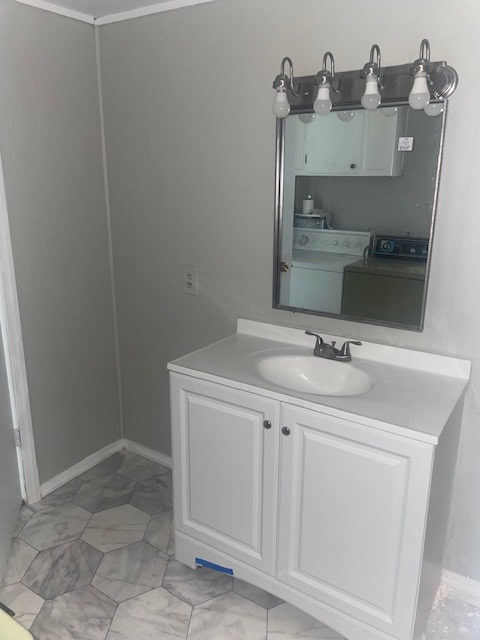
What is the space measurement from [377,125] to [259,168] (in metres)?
0.48

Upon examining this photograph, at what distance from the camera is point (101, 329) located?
104 inches

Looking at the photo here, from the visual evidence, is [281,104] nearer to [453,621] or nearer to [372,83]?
[372,83]

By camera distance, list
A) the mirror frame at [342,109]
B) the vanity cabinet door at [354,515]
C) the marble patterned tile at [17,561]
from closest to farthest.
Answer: the vanity cabinet door at [354,515], the mirror frame at [342,109], the marble patterned tile at [17,561]

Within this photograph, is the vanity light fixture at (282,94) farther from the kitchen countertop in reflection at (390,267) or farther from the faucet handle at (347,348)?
the faucet handle at (347,348)

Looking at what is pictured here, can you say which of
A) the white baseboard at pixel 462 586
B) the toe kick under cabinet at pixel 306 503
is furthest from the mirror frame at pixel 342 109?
the white baseboard at pixel 462 586

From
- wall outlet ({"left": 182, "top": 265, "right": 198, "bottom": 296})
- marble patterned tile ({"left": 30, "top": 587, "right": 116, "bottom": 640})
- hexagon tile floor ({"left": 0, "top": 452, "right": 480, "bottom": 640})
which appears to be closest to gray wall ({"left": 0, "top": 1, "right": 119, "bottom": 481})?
hexagon tile floor ({"left": 0, "top": 452, "right": 480, "bottom": 640})

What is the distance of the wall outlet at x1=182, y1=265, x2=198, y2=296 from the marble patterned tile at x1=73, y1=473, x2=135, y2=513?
100 cm

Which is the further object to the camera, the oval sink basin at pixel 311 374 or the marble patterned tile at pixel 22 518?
the marble patterned tile at pixel 22 518

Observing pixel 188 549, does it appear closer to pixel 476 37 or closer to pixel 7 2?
pixel 476 37

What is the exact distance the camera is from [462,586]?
77.0 inches

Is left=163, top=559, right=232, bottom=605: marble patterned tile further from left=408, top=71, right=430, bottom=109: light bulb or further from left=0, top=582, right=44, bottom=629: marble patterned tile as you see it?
left=408, top=71, right=430, bottom=109: light bulb

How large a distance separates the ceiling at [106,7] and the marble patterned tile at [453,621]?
7.92ft

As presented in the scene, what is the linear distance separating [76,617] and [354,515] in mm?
1044

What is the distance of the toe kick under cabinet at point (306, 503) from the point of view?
150 centimetres
